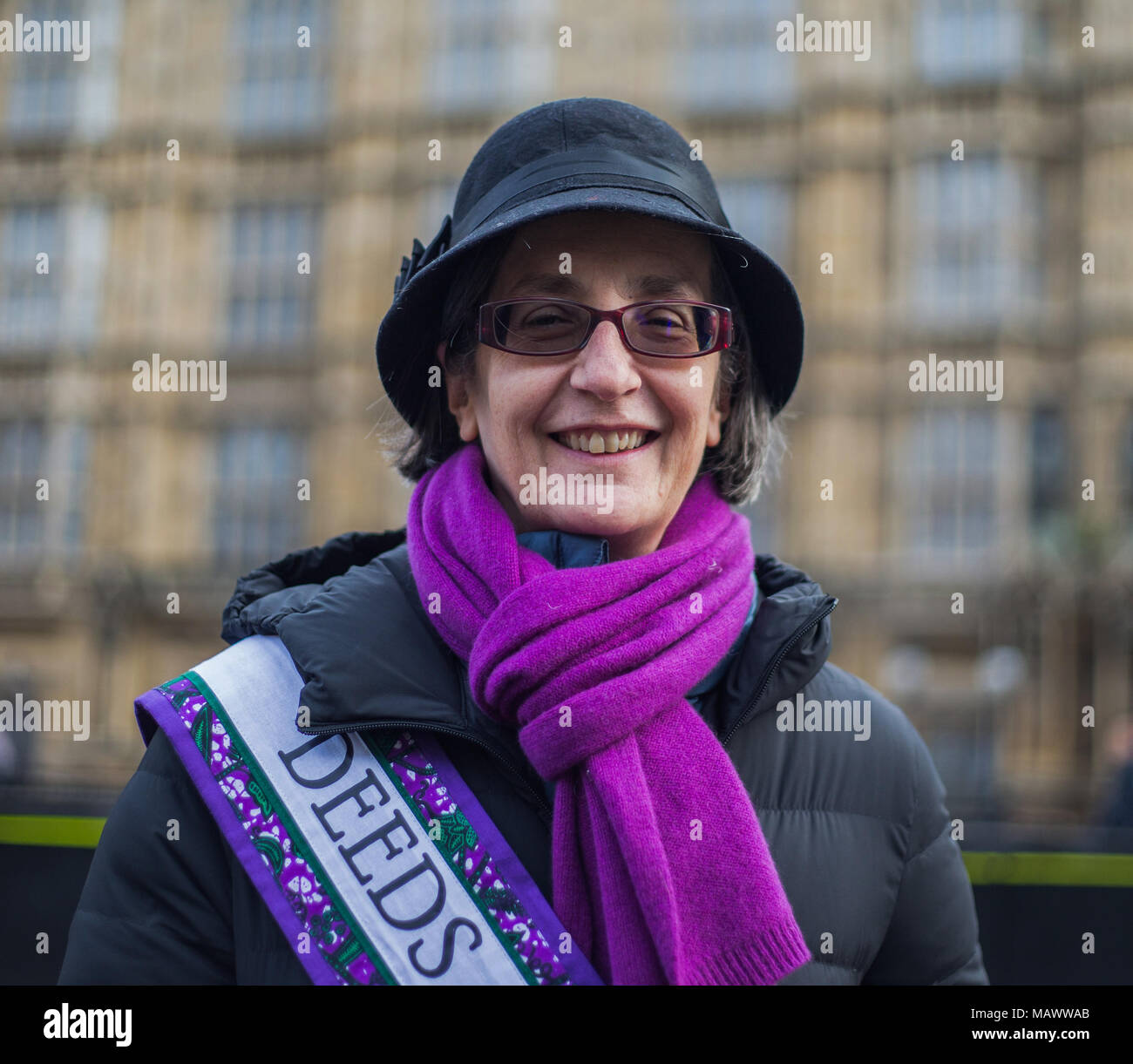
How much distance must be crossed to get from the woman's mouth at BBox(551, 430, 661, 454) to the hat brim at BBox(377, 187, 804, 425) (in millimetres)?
308

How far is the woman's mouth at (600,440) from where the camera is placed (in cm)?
188

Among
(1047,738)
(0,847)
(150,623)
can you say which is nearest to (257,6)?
(150,623)

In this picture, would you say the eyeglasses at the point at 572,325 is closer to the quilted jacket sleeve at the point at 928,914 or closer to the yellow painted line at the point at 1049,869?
the quilted jacket sleeve at the point at 928,914

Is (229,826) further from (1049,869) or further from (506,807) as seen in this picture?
(1049,869)

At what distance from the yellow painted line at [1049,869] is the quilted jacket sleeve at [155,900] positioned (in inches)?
180

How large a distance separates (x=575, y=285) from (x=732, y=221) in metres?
19.4

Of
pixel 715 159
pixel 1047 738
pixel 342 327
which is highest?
pixel 715 159

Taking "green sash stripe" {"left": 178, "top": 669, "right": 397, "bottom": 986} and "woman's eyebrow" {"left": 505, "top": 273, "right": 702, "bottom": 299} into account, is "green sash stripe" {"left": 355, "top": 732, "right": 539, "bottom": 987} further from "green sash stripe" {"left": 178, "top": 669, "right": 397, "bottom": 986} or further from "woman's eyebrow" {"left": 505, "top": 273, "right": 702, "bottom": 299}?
"woman's eyebrow" {"left": 505, "top": 273, "right": 702, "bottom": 299}

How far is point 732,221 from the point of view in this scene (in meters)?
20.6

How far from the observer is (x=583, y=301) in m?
1.87

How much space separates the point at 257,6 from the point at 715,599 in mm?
24183

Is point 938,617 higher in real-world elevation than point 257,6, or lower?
lower

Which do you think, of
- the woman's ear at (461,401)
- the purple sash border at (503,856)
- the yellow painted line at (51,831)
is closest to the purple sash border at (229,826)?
the purple sash border at (503,856)
